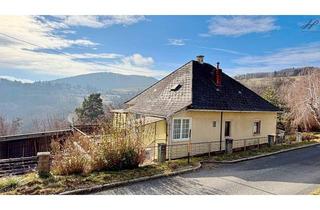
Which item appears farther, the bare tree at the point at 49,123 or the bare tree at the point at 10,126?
the bare tree at the point at 49,123

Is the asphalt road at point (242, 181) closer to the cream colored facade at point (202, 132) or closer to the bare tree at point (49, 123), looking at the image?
the cream colored facade at point (202, 132)

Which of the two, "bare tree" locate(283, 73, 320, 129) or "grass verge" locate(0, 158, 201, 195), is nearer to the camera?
"grass verge" locate(0, 158, 201, 195)

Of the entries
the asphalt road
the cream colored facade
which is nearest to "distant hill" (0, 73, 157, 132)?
the cream colored facade

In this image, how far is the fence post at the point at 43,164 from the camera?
6.10 m

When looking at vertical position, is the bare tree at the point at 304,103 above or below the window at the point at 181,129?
above

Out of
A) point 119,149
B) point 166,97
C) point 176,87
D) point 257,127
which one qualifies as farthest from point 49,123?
point 257,127

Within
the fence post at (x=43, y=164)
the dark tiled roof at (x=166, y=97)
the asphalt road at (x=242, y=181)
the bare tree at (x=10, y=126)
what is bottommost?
the asphalt road at (x=242, y=181)

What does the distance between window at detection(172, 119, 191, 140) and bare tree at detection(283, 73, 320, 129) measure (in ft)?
24.0

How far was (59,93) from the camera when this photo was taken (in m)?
9.98

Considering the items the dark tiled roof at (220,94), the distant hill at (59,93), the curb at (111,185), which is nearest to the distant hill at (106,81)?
the distant hill at (59,93)

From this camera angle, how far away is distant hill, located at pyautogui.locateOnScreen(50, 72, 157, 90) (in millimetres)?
8375

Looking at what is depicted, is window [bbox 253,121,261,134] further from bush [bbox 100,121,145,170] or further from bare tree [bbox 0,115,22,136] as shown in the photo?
bare tree [bbox 0,115,22,136]

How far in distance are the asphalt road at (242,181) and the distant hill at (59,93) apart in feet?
11.7
